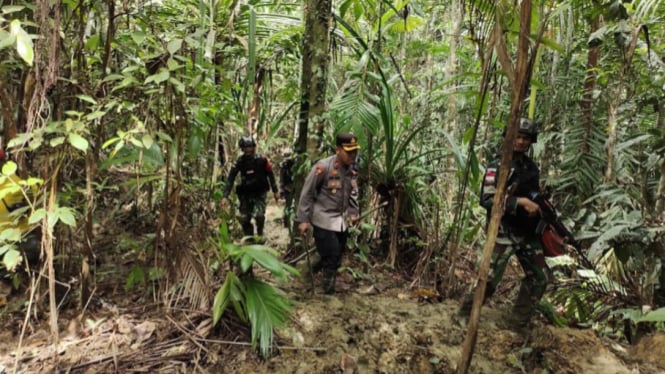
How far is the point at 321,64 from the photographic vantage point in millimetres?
3959

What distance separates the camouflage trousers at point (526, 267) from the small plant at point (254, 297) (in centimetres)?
173

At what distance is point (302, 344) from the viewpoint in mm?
2859

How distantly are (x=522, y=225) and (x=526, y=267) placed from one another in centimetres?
34

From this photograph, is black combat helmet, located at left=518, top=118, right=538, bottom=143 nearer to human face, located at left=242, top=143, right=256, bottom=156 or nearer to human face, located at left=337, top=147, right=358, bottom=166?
human face, located at left=337, top=147, right=358, bottom=166

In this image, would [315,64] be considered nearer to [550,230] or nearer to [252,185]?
[252,185]

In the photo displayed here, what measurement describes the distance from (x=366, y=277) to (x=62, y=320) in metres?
2.72

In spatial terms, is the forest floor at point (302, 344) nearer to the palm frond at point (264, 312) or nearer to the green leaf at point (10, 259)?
the palm frond at point (264, 312)

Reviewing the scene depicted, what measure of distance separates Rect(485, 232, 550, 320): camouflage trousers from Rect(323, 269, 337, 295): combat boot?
1.36m

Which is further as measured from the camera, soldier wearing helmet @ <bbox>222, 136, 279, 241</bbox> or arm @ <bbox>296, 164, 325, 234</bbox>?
soldier wearing helmet @ <bbox>222, 136, 279, 241</bbox>

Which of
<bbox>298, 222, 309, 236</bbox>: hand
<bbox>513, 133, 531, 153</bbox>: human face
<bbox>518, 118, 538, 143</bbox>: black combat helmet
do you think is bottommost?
<bbox>298, 222, 309, 236</bbox>: hand

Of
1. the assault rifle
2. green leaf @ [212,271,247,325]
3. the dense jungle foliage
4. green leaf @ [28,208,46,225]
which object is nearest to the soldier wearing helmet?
the dense jungle foliage

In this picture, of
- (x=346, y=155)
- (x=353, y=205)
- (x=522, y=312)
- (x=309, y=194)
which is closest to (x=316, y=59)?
(x=346, y=155)

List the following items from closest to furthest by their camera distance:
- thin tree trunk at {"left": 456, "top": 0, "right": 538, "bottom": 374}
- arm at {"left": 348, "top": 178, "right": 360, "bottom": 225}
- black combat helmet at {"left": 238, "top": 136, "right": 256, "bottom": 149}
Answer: thin tree trunk at {"left": 456, "top": 0, "right": 538, "bottom": 374}
arm at {"left": 348, "top": 178, "right": 360, "bottom": 225}
black combat helmet at {"left": 238, "top": 136, "right": 256, "bottom": 149}

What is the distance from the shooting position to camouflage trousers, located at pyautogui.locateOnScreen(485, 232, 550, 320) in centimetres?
315
